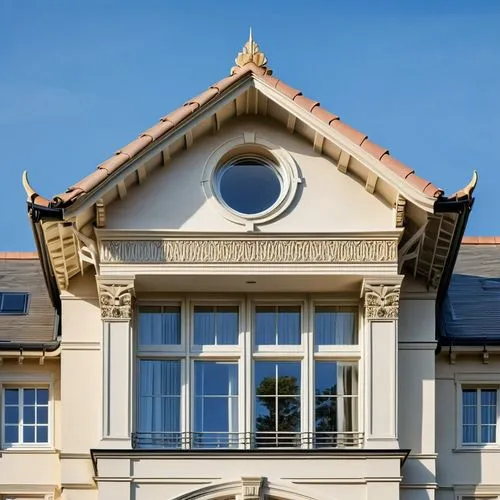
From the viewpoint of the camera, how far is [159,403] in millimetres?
41281

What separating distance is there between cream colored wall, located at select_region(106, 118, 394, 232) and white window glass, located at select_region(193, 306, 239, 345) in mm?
1720

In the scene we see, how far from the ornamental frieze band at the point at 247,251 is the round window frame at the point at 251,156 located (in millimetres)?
485

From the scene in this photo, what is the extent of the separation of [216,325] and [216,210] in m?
2.22

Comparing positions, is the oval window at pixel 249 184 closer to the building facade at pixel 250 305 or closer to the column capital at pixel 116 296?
the building facade at pixel 250 305

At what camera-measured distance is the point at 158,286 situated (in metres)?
41.4

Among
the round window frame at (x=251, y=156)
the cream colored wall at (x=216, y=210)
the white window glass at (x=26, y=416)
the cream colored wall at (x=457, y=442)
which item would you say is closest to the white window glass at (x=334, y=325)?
the cream colored wall at (x=216, y=210)

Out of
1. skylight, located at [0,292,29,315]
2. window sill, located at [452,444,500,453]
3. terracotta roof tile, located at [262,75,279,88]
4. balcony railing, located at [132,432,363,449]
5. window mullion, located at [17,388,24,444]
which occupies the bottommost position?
window sill, located at [452,444,500,453]

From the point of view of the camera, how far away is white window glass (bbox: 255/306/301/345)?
1641 inches

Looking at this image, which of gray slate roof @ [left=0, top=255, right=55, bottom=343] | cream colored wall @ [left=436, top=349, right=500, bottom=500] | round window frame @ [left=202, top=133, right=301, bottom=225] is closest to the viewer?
round window frame @ [left=202, top=133, right=301, bottom=225]

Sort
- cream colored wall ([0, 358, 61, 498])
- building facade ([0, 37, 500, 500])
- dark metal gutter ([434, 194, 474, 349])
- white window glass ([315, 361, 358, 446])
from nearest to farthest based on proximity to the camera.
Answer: dark metal gutter ([434, 194, 474, 349]) → building facade ([0, 37, 500, 500]) → white window glass ([315, 361, 358, 446]) → cream colored wall ([0, 358, 61, 498])

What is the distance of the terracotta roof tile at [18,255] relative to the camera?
165ft

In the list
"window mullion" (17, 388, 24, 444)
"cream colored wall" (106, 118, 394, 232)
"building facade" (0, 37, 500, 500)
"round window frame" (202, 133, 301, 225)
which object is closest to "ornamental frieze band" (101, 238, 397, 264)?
"building facade" (0, 37, 500, 500)

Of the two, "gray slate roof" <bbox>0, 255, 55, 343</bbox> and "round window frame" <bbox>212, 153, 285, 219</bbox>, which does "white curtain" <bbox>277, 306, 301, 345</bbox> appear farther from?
"gray slate roof" <bbox>0, 255, 55, 343</bbox>

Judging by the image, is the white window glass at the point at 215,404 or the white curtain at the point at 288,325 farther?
the white curtain at the point at 288,325
